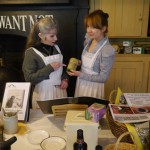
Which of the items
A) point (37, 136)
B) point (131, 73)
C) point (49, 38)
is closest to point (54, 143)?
point (37, 136)

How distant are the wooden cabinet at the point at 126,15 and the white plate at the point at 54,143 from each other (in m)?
1.80

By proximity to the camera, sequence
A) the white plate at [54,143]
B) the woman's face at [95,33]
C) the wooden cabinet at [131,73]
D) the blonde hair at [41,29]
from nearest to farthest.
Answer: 1. the white plate at [54,143]
2. the blonde hair at [41,29]
3. the woman's face at [95,33]
4. the wooden cabinet at [131,73]

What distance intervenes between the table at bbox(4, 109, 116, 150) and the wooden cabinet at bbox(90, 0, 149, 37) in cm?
157

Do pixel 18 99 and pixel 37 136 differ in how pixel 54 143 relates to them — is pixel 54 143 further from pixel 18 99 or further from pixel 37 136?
pixel 18 99

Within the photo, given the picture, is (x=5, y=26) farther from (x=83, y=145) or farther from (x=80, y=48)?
(x=83, y=145)

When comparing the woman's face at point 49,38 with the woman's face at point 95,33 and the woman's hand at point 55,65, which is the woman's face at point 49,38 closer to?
the woman's hand at point 55,65

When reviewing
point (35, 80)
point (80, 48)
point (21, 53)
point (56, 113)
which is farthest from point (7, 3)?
point (56, 113)

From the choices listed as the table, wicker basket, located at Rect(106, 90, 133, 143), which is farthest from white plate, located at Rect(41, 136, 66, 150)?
wicker basket, located at Rect(106, 90, 133, 143)

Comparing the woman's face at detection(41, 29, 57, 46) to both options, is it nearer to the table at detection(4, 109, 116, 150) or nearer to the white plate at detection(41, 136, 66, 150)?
the table at detection(4, 109, 116, 150)

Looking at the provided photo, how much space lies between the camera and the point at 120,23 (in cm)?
262

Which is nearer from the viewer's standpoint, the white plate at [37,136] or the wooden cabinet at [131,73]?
the white plate at [37,136]

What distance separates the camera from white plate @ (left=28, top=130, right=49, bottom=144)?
3.60 feet

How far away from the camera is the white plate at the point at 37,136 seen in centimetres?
110

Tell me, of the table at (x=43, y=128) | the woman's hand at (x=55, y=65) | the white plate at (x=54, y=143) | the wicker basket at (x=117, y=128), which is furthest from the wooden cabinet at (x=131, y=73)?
the white plate at (x=54, y=143)
